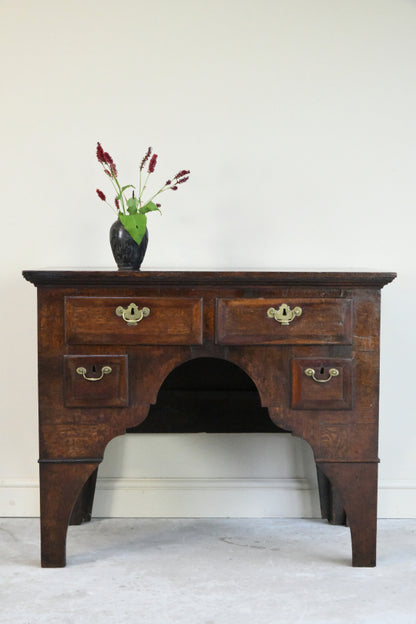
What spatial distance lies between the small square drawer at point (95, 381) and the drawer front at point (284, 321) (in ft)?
0.93

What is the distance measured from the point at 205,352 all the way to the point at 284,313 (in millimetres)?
237

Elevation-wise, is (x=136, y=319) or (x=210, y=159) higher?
(x=210, y=159)

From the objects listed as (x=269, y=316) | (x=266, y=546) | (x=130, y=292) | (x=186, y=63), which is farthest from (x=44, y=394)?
(x=186, y=63)

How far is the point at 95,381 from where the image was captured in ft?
6.89

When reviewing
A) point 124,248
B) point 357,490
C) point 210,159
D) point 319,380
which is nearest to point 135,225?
point 124,248

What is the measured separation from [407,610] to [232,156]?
1.49 metres

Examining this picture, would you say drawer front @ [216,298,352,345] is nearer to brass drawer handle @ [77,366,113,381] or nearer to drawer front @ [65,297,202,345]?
drawer front @ [65,297,202,345]

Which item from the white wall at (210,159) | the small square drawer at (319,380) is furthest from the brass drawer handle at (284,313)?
the white wall at (210,159)

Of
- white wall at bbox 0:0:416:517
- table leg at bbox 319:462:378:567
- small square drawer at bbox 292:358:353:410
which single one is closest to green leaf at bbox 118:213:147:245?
white wall at bbox 0:0:416:517

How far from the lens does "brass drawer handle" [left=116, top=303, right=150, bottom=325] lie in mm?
2080

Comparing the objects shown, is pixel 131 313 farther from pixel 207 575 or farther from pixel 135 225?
pixel 207 575

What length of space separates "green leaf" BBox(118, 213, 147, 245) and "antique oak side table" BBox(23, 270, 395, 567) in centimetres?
18

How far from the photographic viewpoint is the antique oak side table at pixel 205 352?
208 cm

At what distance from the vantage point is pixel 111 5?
2.59 meters
